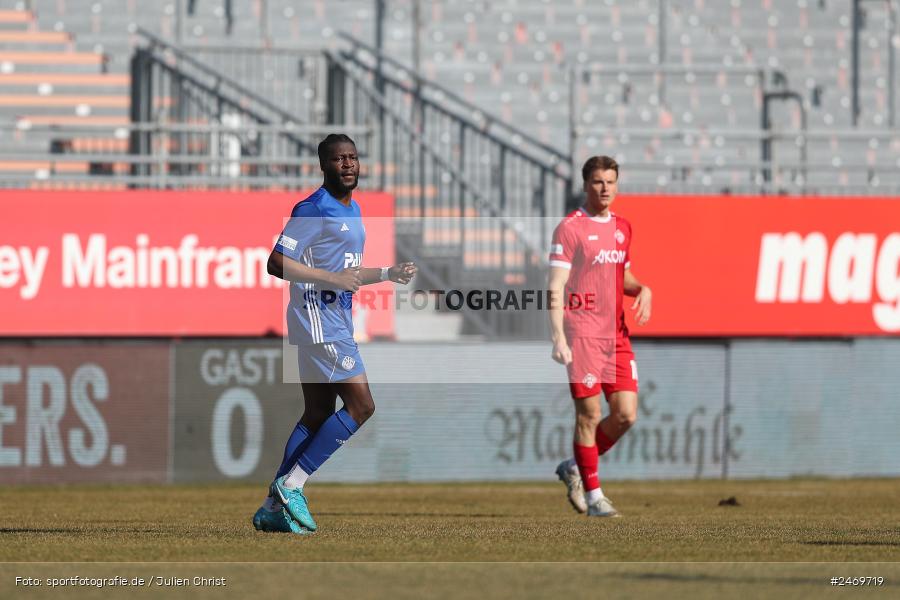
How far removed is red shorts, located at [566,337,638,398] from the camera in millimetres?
10148

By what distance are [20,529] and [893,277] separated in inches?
446

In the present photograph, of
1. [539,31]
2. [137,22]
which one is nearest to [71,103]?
[137,22]

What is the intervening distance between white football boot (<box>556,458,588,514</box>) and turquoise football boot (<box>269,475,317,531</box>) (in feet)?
8.90

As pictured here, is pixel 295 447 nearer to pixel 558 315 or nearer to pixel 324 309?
pixel 324 309

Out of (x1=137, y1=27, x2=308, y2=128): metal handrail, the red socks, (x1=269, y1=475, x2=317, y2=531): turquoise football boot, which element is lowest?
the red socks

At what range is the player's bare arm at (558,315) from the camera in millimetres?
9820

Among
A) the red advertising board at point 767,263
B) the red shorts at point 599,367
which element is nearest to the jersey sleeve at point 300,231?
the red shorts at point 599,367

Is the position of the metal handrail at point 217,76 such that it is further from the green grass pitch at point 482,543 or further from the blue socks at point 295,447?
the blue socks at point 295,447

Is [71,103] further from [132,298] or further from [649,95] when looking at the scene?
[649,95]

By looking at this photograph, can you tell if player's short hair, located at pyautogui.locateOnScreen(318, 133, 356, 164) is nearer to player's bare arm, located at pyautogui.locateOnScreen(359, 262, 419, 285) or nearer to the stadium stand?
player's bare arm, located at pyautogui.locateOnScreen(359, 262, 419, 285)

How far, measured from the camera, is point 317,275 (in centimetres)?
772

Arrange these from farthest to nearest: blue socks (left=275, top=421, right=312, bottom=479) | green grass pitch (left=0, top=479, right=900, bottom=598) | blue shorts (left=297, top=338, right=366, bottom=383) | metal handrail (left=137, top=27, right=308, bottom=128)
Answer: metal handrail (left=137, top=27, right=308, bottom=128), blue socks (left=275, top=421, right=312, bottom=479), blue shorts (left=297, top=338, right=366, bottom=383), green grass pitch (left=0, top=479, right=900, bottom=598)

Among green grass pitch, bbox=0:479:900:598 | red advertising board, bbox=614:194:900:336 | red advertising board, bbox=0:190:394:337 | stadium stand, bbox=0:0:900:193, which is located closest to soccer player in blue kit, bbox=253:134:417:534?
green grass pitch, bbox=0:479:900:598

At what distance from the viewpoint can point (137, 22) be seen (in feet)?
72.3
